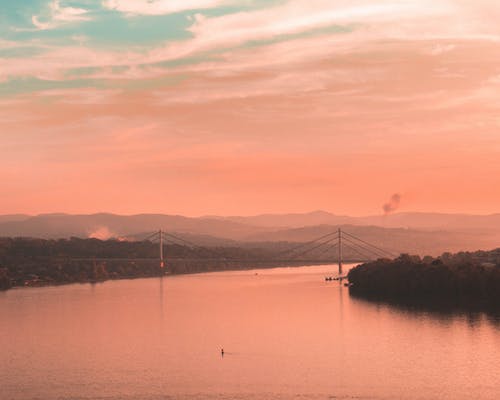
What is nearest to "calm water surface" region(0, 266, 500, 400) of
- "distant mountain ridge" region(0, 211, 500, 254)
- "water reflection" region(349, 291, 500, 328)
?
"water reflection" region(349, 291, 500, 328)

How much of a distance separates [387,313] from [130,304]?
14605mm

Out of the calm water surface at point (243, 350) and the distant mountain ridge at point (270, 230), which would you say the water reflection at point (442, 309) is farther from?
the distant mountain ridge at point (270, 230)

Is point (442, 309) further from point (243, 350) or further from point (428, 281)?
point (243, 350)

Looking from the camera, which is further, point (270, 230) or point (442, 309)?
point (270, 230)

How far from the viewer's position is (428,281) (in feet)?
137

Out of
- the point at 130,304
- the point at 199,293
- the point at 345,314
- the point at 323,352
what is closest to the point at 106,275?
the point at 199,293

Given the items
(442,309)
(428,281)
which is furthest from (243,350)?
(428,281)

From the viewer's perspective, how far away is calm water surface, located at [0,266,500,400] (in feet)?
72.3

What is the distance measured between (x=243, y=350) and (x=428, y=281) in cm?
1739

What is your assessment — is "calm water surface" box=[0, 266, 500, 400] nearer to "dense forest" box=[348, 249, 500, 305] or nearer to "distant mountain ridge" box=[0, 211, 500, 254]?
"dense forest" box=[348, 249, 500, 305]

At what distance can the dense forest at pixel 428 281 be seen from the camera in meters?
38.8

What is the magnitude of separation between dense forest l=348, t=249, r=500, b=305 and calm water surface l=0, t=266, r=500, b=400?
2.76m

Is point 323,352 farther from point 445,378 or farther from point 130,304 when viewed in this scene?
point 130,304

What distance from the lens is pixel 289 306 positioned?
4050 cm
